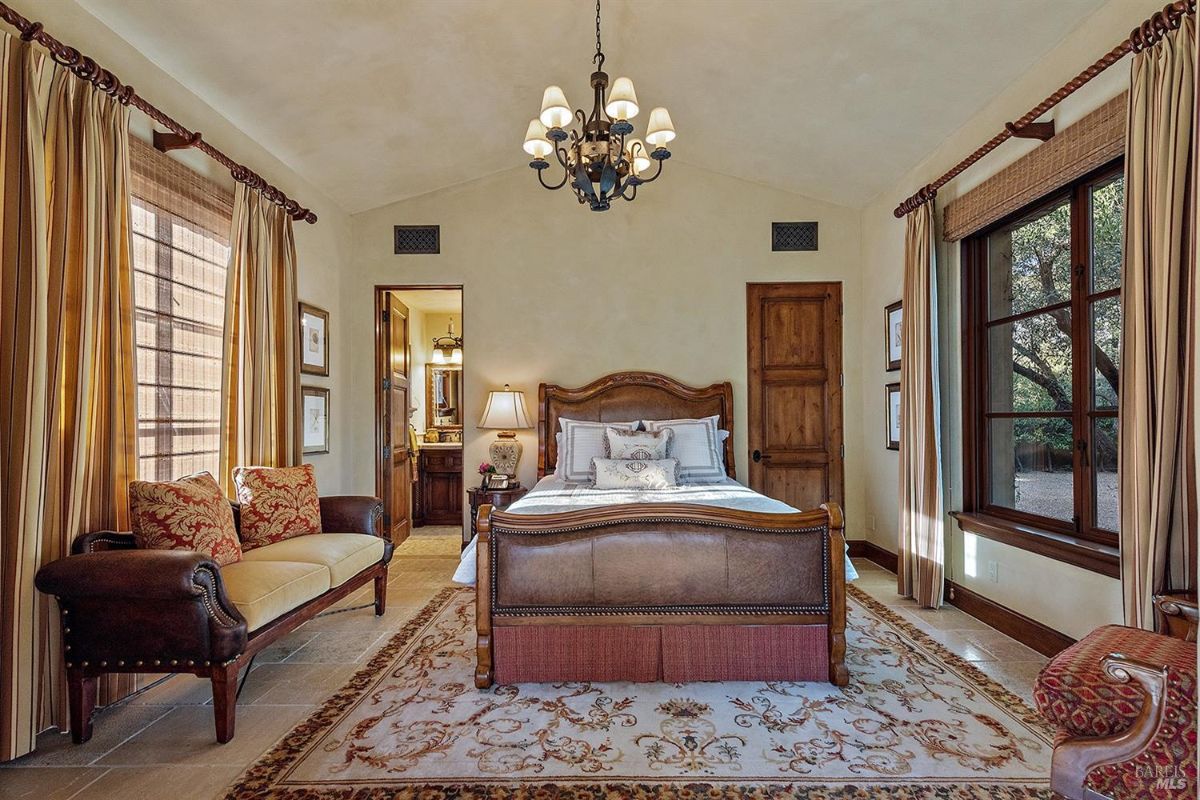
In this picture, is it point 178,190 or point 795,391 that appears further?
point 795,391

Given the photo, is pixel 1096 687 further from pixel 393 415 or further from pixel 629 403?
pixel 393 415

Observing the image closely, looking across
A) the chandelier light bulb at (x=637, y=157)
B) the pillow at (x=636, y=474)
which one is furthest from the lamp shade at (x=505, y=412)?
the chandelier light bulb at (x=637, y=157)

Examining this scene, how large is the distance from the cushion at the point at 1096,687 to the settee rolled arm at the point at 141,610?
256 centimetres

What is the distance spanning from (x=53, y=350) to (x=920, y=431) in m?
4.20

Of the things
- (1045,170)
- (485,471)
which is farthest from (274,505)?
(1045,170)

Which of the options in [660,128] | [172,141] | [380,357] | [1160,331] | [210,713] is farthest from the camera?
[380,357]

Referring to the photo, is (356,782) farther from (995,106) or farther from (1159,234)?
(995,106)

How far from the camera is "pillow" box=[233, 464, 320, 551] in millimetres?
3184

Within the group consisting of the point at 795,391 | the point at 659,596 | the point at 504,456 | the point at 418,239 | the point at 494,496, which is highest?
the point at 418,239

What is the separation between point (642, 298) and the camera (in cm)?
505

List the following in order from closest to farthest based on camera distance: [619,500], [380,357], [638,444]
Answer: [619,500] < [638,444] < [380,357]

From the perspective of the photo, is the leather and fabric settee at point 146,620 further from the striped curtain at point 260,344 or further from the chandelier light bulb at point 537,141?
the chandelier light bulb at point 537,141

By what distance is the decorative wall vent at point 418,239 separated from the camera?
16.8 feet

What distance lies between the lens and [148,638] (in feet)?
7.10
